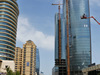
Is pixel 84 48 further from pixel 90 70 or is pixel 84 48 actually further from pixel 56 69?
pixel 90 70

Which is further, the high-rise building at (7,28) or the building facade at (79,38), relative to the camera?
the building facade at (79,38)

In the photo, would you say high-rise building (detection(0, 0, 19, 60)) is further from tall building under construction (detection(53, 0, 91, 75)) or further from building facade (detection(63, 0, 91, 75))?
building facade (detection(63, 0, 91, 75))

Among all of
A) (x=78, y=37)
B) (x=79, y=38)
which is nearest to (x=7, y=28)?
(x=78, y=37)

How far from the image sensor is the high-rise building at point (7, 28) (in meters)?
151

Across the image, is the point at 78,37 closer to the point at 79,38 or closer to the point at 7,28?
the point at 79,38

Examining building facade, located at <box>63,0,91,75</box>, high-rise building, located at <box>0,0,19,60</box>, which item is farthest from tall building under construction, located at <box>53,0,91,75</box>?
high-rise building, located at <box>0,0,19,60</box>

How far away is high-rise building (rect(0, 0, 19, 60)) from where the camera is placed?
151400 mm

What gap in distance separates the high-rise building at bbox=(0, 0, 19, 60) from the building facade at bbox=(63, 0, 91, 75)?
49925 millimetres

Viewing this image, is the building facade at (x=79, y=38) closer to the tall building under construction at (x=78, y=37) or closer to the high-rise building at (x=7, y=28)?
the tall building under construction at (x=78, y=37)

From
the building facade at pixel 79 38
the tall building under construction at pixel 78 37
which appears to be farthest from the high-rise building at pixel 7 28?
the building facade at pixel 79 38

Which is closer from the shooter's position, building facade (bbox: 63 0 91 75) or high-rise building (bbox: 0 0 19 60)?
high-rise building (bbox: 0 0 19 60)

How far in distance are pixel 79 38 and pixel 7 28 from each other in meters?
61.4

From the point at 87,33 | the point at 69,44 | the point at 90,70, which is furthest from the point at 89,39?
the point at 90,70

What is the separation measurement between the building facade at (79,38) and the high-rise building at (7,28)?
49925mm
